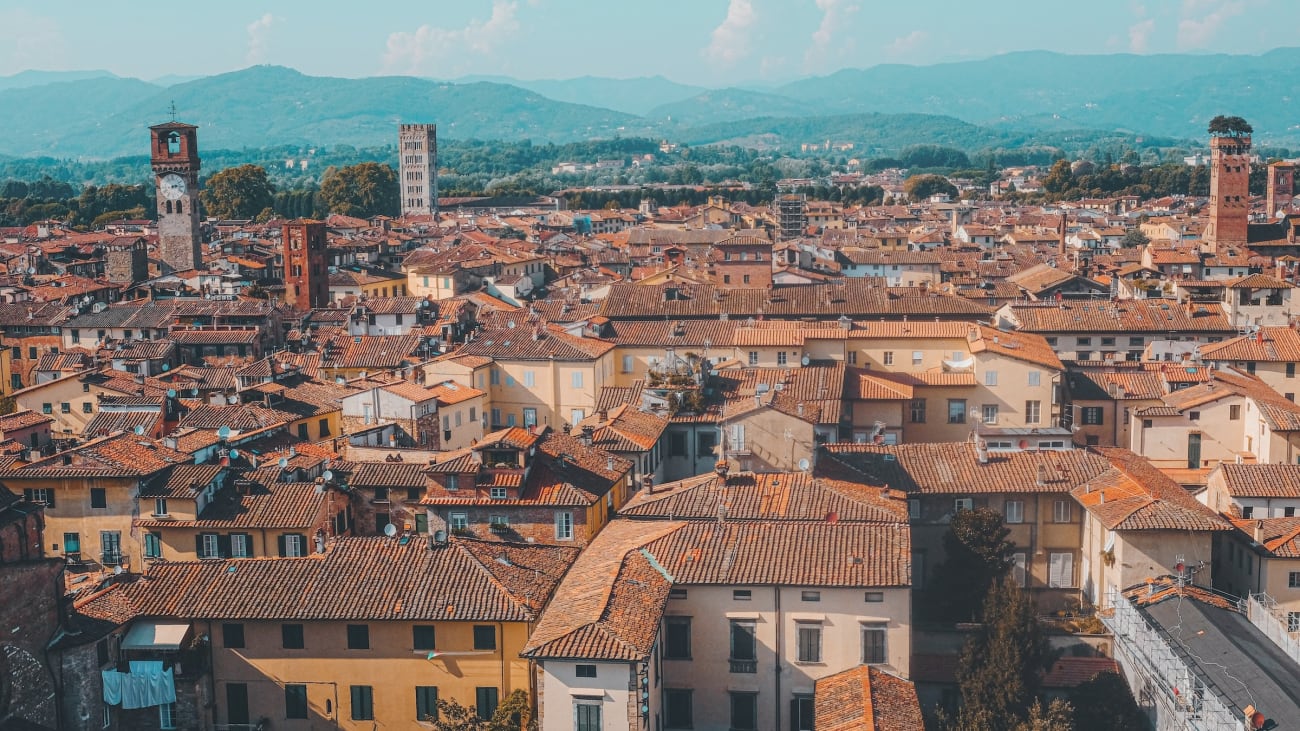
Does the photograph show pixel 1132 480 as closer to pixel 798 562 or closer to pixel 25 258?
pixel 798 562

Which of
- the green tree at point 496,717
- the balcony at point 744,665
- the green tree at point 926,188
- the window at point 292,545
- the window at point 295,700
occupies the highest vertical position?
the green tree at point 926,188

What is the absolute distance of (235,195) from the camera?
133 meters

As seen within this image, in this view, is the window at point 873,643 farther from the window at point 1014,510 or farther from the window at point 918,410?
the window at point 918,410

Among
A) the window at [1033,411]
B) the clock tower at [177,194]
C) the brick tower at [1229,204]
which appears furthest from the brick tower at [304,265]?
the brick tower at [1229,204]

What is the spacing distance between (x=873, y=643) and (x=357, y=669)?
27.2 feet

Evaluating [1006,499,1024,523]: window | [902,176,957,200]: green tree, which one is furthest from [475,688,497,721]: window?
[902,176,957,200]: green tree

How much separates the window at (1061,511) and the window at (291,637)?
50.5ft

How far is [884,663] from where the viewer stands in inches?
982

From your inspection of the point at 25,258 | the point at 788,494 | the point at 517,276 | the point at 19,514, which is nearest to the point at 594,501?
the point at 788,494

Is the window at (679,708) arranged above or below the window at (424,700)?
below

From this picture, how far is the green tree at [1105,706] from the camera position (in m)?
25.6

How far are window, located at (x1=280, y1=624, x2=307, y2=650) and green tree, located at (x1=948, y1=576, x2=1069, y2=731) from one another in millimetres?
10560

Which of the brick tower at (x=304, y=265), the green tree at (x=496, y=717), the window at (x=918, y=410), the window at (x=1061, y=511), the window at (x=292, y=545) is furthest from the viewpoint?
the brick tower at (x=304, y=265)

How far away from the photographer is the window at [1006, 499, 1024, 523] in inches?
1250
